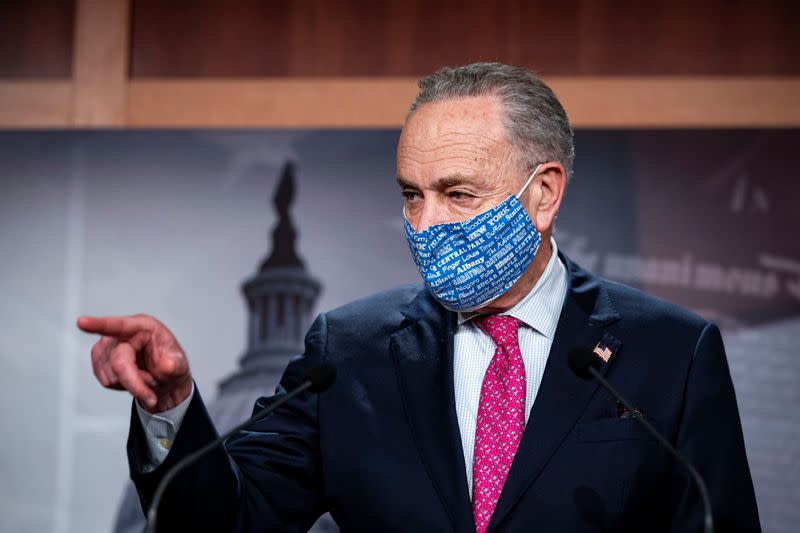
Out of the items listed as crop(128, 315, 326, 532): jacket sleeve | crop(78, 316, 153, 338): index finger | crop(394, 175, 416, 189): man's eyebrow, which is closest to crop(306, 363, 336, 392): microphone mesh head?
→ crop(128, 315, 326, 532): jacket sleeve

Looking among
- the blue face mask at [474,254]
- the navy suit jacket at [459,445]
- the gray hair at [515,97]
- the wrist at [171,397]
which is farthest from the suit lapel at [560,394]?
the wrist at [171,397]

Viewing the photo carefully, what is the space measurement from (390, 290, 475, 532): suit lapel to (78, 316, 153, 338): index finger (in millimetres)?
593

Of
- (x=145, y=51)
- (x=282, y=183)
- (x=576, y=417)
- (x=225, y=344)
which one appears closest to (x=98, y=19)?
(x=145, y=51)

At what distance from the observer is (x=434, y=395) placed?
1.90 meters

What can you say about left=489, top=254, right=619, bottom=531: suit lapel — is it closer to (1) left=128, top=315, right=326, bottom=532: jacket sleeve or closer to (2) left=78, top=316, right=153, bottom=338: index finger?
(1) left=128, top=315, right=326, bottom=532: jacket sleeve

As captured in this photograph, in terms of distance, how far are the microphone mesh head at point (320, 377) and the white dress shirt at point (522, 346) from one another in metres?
0.31

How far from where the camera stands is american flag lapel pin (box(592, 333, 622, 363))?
6.27 ft


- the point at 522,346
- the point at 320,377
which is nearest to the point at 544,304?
the point at 522,346

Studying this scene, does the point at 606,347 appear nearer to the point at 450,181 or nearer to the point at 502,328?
the point at 502,328

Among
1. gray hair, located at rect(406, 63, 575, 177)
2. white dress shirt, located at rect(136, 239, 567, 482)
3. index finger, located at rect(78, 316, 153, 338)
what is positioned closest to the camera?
index finger, located at rect(78, 316, 153, 338)

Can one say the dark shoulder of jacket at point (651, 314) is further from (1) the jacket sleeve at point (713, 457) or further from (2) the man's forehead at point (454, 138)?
(2) the man's forehead at point (454, 138)

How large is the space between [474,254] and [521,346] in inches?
7.5

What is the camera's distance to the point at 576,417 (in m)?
1.83

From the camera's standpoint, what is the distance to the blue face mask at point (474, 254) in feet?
6.26
